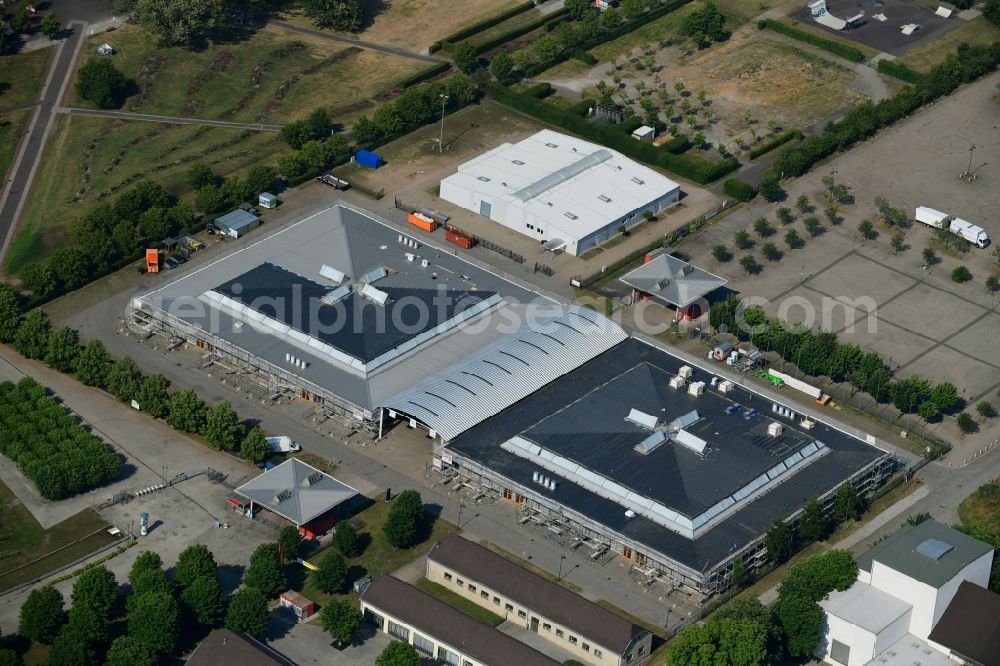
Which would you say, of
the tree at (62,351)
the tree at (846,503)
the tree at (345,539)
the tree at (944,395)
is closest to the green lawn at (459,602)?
the tree at (345,539)

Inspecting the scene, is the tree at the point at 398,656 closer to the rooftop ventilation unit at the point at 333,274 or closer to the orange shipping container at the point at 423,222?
the rooftop ventilation unit at the point at 333,274

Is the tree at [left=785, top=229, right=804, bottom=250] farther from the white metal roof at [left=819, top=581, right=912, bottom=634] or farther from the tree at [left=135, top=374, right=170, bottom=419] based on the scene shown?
the tree at [left=135, top=374, right=170, bottom=419]

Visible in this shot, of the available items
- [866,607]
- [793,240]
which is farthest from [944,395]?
[866,607]

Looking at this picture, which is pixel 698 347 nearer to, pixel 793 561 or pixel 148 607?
pixel 793 561

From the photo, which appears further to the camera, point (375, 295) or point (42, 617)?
point (375, 295)

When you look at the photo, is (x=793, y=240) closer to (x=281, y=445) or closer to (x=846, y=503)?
(x=846, y=503)

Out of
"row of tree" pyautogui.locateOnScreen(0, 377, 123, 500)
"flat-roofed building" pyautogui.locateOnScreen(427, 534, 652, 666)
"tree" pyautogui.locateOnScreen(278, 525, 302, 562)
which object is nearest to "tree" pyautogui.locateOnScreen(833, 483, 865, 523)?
"flat-roofed building" pyautogui.locateOnScreen(427, 534, 652, 666)

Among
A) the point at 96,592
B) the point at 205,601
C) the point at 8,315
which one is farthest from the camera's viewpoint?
the point at 8,315
